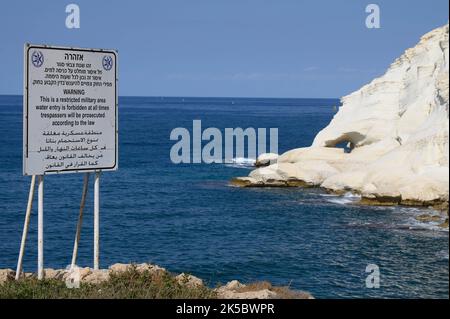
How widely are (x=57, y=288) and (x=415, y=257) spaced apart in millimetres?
17741

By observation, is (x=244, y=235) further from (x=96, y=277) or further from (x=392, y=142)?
(x=392, y=142)

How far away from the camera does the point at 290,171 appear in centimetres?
4641

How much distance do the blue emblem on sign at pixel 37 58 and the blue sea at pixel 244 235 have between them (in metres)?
6.62

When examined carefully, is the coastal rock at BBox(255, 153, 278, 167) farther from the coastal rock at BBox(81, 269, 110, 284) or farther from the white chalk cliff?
the coastal rock at BBox(81, 269, 110, 284)

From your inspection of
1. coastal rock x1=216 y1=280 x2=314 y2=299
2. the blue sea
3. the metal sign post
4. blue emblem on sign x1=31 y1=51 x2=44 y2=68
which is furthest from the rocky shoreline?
blue emblem on sign x1=31 y1=51 x2=44 y2=68

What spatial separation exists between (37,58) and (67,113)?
43.6 inches

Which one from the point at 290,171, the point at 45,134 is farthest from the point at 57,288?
Result: the point at 290,171

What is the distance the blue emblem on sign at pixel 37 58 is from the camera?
1151 cm

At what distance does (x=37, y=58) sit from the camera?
455 inches

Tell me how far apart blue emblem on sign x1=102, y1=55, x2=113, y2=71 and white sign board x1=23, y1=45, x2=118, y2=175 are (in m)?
0.02

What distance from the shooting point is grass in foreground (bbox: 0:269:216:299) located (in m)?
9.83

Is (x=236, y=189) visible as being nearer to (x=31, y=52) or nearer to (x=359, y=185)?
(x=359, y=185)

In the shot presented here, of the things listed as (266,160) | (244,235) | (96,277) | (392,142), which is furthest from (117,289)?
(266,160)
